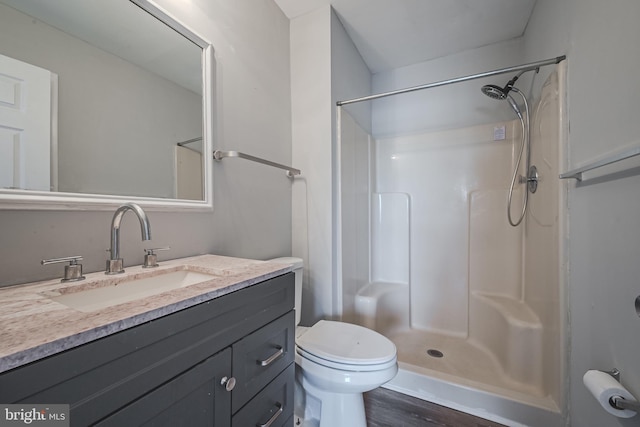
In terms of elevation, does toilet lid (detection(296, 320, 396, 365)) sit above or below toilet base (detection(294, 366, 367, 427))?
above

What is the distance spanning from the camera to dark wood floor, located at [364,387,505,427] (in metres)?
1.28

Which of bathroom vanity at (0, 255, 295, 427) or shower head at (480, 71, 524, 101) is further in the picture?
shower head at (480, 71, 524, 101)

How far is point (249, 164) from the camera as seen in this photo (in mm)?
1356

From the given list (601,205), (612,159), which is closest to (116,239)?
(612,159)

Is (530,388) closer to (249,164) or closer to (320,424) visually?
(320,424)

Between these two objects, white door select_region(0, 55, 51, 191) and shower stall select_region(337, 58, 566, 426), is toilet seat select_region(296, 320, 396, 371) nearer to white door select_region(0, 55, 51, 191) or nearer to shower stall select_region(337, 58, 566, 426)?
shower stall select_region(337, 58, 566, 426)

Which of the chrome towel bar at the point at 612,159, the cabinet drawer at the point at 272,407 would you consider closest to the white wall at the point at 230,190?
the cabinet drawer at the point at 272,407

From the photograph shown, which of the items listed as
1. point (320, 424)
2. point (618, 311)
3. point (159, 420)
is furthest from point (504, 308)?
point (159, 420)

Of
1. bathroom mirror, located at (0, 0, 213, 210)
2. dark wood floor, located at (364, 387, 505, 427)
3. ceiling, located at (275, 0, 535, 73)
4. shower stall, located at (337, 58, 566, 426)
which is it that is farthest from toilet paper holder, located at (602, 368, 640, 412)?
ceiling, located at (275, 0, 535, 73)

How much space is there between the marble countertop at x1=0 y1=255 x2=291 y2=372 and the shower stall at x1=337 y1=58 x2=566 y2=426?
3.72ft

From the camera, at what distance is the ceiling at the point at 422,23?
1.56 m

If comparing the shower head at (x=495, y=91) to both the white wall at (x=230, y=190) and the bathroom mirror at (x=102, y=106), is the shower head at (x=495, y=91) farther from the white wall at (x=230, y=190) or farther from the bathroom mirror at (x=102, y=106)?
the bathroom mirror at (x=102, y=106)

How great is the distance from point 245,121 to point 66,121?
734mm

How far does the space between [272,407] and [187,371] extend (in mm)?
398
